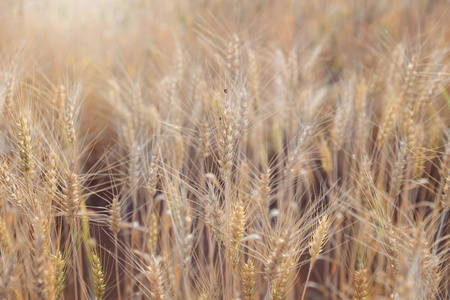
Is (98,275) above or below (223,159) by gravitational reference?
below

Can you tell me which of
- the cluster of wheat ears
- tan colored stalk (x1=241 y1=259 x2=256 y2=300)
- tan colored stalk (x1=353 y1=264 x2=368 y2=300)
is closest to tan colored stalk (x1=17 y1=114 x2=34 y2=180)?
the cluster of wheat ears

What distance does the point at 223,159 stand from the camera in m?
1.19

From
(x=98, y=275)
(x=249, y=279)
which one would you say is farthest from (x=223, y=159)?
(x=98, y=275)

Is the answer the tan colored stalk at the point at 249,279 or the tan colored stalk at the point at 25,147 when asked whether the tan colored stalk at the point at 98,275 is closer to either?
the tan colored stalk at the point at 25,147

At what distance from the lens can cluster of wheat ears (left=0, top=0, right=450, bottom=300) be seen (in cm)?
120

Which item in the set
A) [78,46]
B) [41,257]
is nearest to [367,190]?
[41,257]

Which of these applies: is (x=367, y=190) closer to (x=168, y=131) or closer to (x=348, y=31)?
(x=168, y=131)

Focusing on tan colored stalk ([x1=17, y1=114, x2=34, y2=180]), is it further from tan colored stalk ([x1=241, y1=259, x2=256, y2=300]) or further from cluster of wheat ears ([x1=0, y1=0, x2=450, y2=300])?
tan colored stalk ([x1=241, y1=259, x2=256, y2=300])

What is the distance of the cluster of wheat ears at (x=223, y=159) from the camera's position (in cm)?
120

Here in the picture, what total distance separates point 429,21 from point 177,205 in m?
3.34

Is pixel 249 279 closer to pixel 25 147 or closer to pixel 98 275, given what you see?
pixel 98 275

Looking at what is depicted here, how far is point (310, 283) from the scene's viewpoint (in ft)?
6.55

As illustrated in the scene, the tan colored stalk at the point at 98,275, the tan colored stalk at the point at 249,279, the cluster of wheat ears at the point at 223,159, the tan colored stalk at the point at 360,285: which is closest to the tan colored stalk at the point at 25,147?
the cluster of wheat ears at the point at 223,159

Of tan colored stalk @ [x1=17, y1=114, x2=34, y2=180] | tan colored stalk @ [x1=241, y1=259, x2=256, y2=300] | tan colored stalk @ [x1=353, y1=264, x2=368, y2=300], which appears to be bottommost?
tan colored stalk @ [x1=353, y1=264, x2=368, y2=300]
